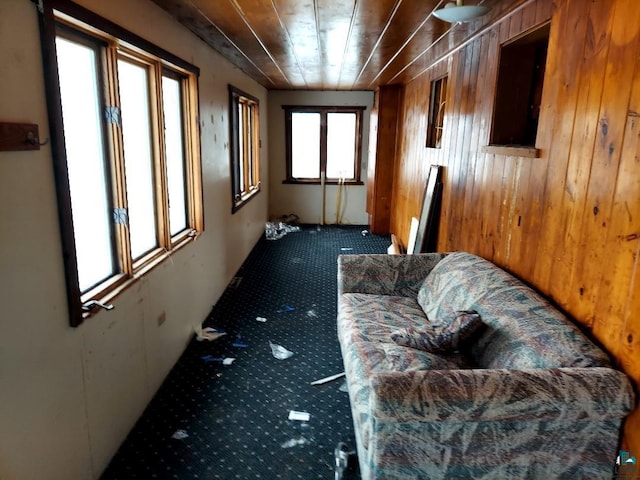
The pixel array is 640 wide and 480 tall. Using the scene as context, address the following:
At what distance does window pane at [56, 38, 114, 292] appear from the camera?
1.72m

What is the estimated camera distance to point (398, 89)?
19.3 ft

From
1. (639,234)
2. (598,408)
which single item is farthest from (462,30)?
(598,408)

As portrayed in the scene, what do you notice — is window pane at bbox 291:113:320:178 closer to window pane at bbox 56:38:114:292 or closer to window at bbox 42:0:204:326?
window at bbox 42:0:204:326

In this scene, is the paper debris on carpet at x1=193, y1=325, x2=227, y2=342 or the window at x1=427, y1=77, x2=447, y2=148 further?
the window at x1=427, y1=77, x2=447, y2=148

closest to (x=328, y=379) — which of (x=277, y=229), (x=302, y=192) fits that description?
(x=277, y=229)

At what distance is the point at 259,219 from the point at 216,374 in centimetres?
363

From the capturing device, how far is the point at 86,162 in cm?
187

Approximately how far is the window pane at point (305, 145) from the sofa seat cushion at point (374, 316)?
182 inches

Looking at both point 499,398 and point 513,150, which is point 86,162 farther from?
point 513,150

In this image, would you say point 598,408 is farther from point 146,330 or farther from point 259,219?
point 259,219

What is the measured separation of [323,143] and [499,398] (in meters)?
6.02

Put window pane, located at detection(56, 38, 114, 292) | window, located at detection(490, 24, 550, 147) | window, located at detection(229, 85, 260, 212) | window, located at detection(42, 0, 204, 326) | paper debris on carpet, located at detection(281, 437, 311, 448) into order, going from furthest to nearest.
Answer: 1. window, located at detection(229, 85, 260, 212)
2. window, located at detection(490, 24, 550, 147)
3. paper debris on carpet, located at detection(281, 437, 311, 448)
4. window pane, located at detection(56, 38, 114, 292)
5. window, located at detection(42, 0, 204, 326)

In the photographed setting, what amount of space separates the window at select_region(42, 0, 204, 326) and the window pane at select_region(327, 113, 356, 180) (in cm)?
424

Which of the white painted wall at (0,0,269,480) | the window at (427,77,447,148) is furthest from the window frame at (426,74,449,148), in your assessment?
the white painted wall at (0,0,269,480)
